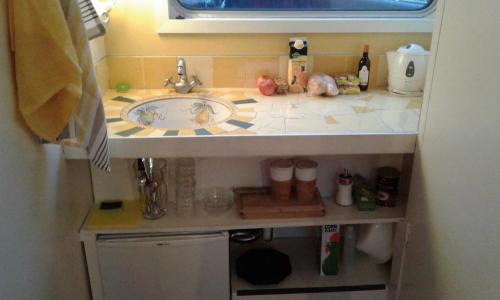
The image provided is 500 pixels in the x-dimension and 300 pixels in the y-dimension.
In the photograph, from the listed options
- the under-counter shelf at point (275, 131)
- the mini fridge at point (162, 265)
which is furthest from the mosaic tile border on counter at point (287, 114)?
the mini fridge at point (162, 265)

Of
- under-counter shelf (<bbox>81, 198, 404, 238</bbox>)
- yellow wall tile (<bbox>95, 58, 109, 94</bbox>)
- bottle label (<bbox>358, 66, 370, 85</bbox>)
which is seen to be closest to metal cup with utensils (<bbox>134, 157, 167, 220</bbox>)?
under-counter shelf (<bbox>81, 198, 404, 238</bbox>)

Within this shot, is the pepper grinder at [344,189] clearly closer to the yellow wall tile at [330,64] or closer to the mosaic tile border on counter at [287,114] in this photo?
the mosaic tile border on counter at [287,114]

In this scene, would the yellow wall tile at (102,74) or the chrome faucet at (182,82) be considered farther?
the chrome faucet at (182,82)

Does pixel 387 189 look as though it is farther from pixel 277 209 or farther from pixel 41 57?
pixel 41 57

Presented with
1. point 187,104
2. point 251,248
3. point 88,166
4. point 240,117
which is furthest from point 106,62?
point 251,248

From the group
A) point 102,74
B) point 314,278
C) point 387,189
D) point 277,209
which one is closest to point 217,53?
point 102,74

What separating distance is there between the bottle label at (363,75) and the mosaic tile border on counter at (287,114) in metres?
0.05

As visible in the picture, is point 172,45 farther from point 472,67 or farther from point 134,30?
point 472,67

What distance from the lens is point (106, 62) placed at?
1784 mm

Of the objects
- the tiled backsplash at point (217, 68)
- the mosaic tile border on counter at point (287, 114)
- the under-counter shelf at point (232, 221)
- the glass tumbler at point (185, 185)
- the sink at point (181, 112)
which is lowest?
the under-counter shelf at point (232, 221)

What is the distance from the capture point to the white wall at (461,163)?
99 centimetres

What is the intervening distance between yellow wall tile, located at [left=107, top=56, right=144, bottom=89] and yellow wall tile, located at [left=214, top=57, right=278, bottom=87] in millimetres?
314

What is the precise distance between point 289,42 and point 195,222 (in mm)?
812

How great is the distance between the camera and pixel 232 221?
151 cm
